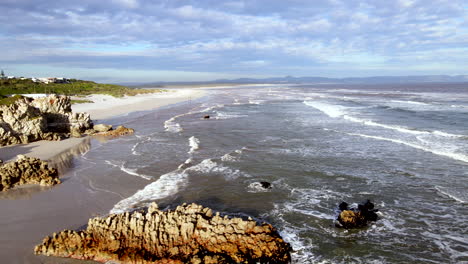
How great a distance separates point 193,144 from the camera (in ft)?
78.6

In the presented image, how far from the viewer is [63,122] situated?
29.1 metres

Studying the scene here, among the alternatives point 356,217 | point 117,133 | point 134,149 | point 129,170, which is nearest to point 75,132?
point 117,133

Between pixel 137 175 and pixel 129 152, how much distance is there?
5651mm

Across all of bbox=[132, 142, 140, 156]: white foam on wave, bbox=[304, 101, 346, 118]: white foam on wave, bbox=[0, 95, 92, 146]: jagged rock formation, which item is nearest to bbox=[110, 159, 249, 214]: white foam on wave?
bbox=[132, 142, 140, 156]: white foam on wave

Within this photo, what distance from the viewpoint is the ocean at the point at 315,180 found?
10.1 metres

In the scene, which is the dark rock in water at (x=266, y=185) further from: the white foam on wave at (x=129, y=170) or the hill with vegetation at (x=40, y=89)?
the hill with vegetation at (x=40, y=89)

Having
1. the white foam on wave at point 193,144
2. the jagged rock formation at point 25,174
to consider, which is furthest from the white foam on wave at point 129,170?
the white foam on wave at point 193,144

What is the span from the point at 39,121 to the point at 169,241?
70.7 ft

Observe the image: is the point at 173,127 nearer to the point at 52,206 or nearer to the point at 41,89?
the point at 52,206

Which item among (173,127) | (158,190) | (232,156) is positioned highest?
(173,127)

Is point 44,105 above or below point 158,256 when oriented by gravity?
above

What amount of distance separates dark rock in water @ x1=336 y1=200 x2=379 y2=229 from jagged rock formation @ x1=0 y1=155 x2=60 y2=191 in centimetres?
1262

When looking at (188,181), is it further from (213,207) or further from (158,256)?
(158,256)

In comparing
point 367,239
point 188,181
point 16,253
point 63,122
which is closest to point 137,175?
point 188,181
